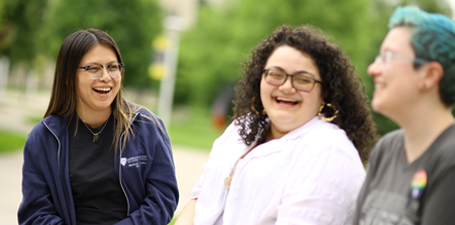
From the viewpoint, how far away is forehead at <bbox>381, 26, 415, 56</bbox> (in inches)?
59.4

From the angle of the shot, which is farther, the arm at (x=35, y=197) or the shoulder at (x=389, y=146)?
the arm at (x=35, y=197)

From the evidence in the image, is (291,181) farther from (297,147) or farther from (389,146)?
(389,146)

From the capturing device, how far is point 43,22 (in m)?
12.5

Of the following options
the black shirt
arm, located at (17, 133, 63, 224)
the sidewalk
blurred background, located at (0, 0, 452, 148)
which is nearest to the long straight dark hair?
the black shirt

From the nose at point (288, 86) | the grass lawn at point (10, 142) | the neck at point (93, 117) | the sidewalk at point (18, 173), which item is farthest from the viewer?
the grass lawn at point (10, 142)

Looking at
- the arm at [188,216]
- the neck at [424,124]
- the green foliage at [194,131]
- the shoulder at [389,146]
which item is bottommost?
the green foliage at [194,131]

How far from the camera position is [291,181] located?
7.12 ft

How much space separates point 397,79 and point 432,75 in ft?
0.34

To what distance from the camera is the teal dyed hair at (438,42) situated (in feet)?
4.75

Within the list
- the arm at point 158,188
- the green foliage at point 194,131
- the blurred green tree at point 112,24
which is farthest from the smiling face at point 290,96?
the green foliage at point 194,131

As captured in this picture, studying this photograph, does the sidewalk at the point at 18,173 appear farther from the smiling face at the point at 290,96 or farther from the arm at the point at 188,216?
the smiling face at the point at 290,96

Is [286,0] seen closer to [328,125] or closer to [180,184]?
[180,184]

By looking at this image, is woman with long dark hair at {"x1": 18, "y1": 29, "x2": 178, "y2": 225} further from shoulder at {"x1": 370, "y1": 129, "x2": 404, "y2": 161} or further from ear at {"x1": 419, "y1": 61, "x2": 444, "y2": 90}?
ear at {"x1": 419, "y1": 61, "x2": 444, "y2": 90}

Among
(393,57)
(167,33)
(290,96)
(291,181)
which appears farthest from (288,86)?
(167,33)
